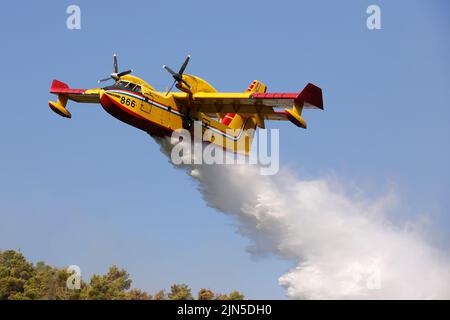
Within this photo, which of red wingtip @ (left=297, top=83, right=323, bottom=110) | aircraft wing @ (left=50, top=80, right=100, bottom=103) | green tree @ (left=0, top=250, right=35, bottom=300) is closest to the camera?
red wingtip @ (left=297, top=83, right=323, bottom=110)

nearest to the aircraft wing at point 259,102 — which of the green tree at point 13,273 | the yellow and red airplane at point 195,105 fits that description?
the yellow and red airplane at point 195,105

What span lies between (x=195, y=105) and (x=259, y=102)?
289 cm

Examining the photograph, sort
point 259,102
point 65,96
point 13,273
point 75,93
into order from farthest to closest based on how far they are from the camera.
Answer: point 13,273 < point 65,96 < point 75,93 < point 259,102

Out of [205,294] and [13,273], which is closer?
[205,294]

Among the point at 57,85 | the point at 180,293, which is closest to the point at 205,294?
the point at 180,293

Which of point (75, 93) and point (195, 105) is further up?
point (75, 93)

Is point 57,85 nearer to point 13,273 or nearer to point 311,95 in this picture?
point 13,273

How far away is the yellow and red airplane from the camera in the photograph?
118 feet

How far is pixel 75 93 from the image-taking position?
1657 inches

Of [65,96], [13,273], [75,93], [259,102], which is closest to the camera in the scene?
[259,102]

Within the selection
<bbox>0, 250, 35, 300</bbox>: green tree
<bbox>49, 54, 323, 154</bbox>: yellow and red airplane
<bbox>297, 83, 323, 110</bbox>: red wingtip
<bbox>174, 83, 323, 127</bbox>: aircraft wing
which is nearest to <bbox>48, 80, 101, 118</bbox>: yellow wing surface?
<bbox>49, 54, 323, 154</bbox>: yellow and red airplane

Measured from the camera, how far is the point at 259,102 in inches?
1502

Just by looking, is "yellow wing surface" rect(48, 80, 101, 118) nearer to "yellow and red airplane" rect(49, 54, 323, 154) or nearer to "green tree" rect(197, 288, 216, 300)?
"yellow and red airplane" rect(49, 54, 323, 154)

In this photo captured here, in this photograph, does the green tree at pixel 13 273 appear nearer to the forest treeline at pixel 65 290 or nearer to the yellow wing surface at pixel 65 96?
the forest treeline at pixel 65 290
